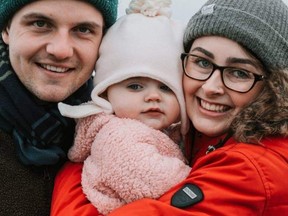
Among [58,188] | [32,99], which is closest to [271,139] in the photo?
[58,188]

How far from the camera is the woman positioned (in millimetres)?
2016

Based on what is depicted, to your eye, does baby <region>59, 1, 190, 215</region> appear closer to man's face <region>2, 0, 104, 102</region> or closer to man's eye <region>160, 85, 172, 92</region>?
man's eye <region>160, 85, 172, 92</region>

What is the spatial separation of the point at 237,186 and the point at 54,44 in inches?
49.3

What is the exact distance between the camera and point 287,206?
2.10 metres

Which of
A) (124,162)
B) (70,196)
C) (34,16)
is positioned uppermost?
(34,16)

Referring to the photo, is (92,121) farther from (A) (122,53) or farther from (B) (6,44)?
(B) (6,44)

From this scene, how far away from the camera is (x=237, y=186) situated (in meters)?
2.01

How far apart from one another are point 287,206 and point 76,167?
43.6 inches

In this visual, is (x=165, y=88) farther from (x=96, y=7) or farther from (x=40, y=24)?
(x=40, y=24)

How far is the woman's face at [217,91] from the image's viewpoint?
2.33 m

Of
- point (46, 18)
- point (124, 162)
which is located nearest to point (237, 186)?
point (124, 162)

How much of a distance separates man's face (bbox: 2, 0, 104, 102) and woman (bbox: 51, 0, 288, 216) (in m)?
0.57

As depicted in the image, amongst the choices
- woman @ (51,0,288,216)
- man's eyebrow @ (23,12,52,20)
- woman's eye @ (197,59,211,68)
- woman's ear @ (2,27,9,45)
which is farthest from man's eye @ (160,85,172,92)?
woman's ear @ (2,27,9,45)

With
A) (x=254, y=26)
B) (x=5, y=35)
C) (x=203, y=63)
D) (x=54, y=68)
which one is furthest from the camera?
(x=5, y=35)
